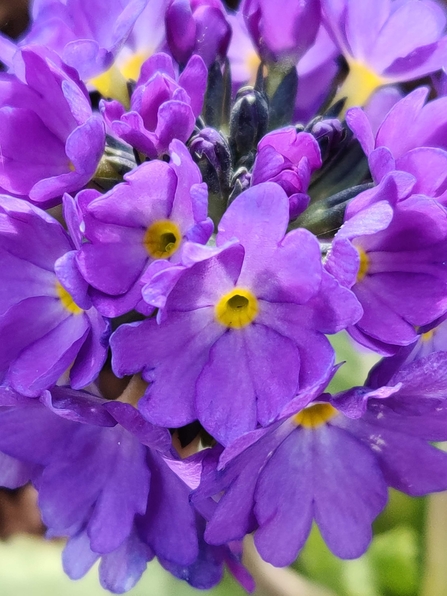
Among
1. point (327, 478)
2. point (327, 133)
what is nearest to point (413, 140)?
point (327, 133)

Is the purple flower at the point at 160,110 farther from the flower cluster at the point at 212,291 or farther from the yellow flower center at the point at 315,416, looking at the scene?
the yellow flower center at the point at 315,416

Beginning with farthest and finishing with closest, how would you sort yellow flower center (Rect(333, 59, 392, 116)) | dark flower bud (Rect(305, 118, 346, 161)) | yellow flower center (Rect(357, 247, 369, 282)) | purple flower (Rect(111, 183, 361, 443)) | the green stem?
the green stem < yellow flower center (Rect(333, 59, 392, 116)) < dark flower bud (Rect(305, 118, 346, 161)) < yellow flower center (Rect(357, 247, 369, 282)) < purple flower (Rect(111, 183, 361, 443))

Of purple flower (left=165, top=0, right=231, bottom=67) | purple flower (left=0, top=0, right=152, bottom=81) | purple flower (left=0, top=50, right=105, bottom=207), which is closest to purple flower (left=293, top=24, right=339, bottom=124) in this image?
purple flower (left=165, top=0, right=231, bottom=67)

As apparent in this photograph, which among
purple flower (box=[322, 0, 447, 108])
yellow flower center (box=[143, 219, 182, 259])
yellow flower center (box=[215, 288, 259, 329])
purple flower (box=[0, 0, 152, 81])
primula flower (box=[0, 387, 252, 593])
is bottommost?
primula flower (box=[0, 387, 252, 593])

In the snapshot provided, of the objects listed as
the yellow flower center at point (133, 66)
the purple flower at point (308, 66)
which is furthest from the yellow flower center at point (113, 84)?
the purple flower at point (308, 66)

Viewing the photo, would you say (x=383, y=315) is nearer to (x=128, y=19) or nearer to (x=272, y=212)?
(x=272, y=212)

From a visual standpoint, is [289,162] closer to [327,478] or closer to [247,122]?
[247,122]

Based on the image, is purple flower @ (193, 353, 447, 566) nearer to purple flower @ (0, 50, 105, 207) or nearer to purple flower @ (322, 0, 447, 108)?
purple flower @ (0, 50, 105, 207)
